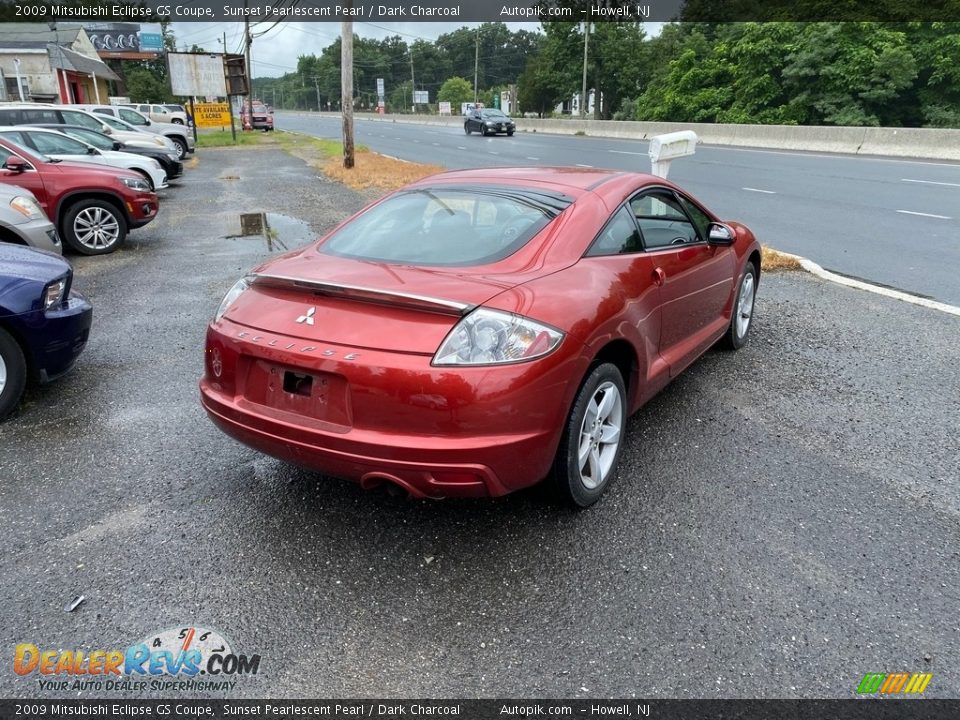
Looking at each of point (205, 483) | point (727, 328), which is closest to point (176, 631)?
point (205, 483)

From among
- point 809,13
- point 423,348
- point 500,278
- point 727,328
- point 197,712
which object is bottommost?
point 197,712

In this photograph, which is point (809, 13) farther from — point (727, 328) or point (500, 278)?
point (500, 278)

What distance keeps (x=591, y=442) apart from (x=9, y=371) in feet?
11.6

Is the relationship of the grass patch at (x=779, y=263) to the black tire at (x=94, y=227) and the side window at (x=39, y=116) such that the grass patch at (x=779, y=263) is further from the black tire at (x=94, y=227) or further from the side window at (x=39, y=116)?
the side window at (x=39, y=116)

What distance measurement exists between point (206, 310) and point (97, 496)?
3.61 m

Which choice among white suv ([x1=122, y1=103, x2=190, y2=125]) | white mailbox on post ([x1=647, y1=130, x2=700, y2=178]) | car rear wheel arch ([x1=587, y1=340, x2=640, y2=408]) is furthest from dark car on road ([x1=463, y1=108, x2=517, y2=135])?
car rear wheel arch ([x1=587, y1=340, x2=640, y2=408])

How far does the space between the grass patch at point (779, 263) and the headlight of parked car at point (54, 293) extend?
6859mm

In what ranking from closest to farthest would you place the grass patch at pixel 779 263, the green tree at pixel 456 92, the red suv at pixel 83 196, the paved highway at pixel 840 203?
the grass patch at pixel 779 263, the paved highway at pixel 840 203, the red suv at pixel 83 196, the green tree at pixel 456 92

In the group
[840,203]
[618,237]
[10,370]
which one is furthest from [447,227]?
[840,203]

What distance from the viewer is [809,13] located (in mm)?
38469

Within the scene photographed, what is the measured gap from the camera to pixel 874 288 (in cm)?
720

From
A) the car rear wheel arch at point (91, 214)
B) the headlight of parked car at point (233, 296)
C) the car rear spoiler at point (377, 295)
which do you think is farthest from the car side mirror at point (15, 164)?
the car rear spoiler at point (377, 295)

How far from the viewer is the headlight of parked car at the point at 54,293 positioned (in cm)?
438

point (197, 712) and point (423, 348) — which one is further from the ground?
point (423, 348)
